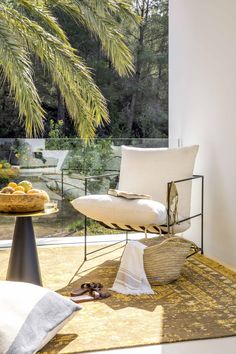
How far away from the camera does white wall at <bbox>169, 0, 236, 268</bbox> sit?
3490 mm

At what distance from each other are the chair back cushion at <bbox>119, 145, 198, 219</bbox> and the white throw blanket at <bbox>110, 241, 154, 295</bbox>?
0.71m

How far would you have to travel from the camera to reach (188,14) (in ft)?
13.5

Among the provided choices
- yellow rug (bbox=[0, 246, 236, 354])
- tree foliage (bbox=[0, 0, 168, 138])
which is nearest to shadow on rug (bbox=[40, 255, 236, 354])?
yellow rug (bbox=[0, 246, 236, 354])

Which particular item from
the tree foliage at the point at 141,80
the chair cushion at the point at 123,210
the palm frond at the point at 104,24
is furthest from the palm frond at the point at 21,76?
the tree foliage at the point at 141,80

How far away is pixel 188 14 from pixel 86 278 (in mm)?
2287

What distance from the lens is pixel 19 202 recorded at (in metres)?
2.81

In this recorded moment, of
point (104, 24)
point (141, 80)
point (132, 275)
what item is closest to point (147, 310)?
point (132, 275)

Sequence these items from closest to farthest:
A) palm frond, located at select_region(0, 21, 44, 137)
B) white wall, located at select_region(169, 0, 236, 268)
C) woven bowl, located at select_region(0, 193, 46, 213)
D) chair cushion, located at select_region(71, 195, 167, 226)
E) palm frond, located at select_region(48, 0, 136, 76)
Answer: woven bowl, located at select_region(0, 193, 46, 213), chair cushion, located at select_region(71, 195, 167, 226), white wall, located at select_region(169, 0, 236, 268), palm frond, located at select_region(0, 21, 44, 137), palm frond, located at select_region(48, 0, 136, 76)

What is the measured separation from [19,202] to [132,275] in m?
0.77

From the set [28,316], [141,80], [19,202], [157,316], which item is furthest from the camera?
[141,80]

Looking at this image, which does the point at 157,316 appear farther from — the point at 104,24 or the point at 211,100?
the point at 104,24

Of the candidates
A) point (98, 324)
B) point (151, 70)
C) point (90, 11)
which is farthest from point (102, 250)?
point (151, 70)

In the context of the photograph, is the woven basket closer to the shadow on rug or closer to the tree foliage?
the shadow on rug

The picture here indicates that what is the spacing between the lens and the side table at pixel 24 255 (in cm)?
286
